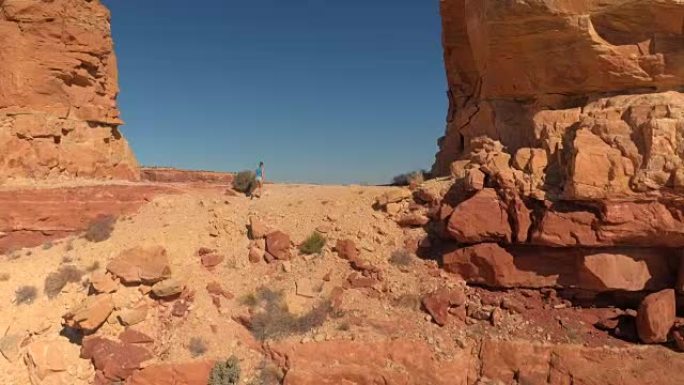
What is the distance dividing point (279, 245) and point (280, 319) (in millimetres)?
1947

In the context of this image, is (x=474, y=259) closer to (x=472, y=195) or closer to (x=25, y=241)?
(x=472, y=195)

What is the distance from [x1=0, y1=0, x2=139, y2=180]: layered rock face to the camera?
13.0 metres

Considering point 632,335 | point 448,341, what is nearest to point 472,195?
point 448,341

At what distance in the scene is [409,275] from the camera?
9.50 metres

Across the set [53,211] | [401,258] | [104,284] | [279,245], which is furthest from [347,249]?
[53,211]

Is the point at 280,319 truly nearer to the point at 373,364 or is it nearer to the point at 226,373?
the point at 226,373

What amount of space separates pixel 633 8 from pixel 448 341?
271 inches

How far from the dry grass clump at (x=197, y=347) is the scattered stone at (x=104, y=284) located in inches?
77.4

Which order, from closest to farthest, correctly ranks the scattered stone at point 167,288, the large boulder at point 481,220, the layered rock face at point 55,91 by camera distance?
the large boulder at point 481,220, the scattered stone at point 167,288, the layered rock face at point 55,91

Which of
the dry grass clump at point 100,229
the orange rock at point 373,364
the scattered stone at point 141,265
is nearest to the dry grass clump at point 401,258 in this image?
the orange rock at point 373,364

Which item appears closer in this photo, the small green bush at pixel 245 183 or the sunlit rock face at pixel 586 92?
the sunlit rock face at pixel 586 92

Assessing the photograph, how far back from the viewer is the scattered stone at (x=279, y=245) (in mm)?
10469

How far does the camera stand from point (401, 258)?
9.74 m

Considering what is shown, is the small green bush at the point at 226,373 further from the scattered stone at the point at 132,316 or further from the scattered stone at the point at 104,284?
the scattered stone at the point at 104,284
